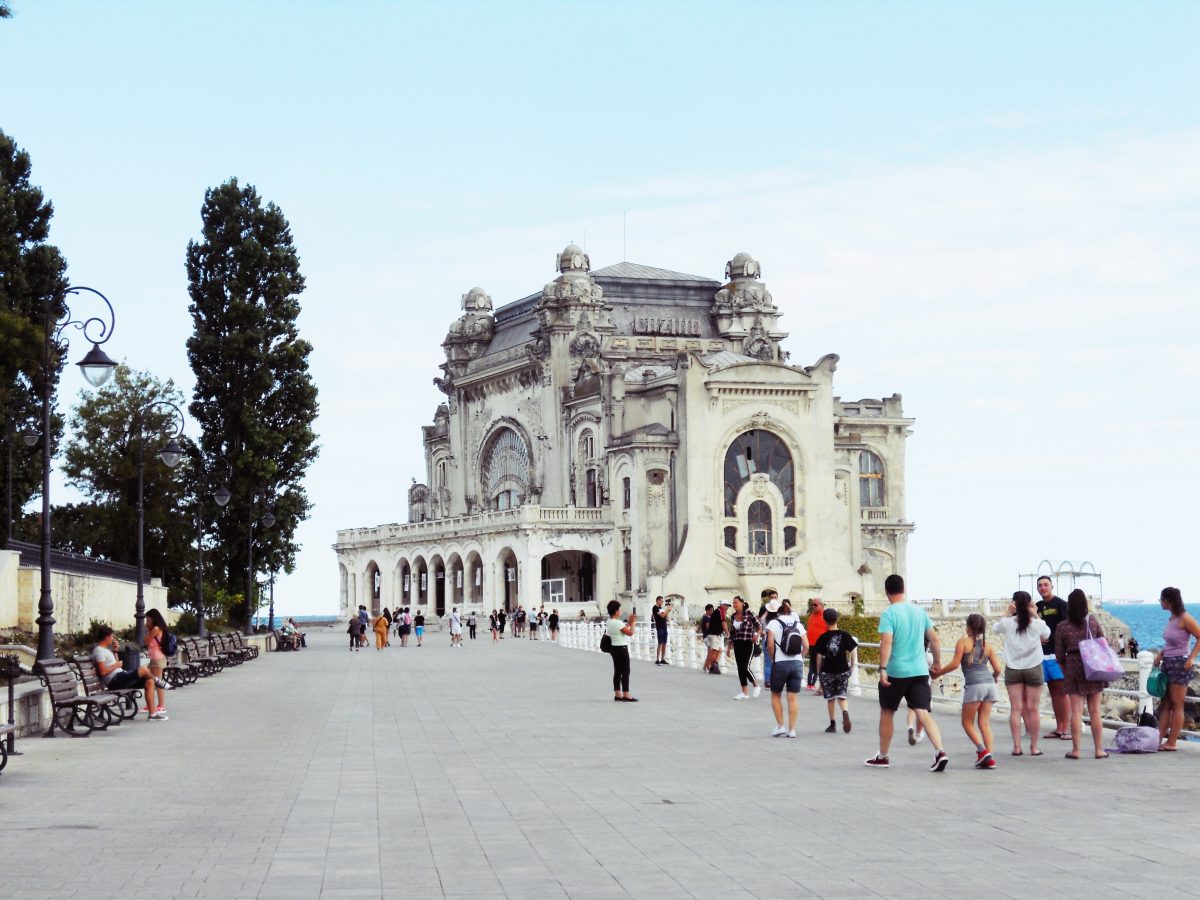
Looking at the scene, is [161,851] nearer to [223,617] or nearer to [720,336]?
[223,617]

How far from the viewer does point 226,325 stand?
57781 millimetres

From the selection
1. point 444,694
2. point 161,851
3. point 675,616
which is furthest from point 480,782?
point 675,616

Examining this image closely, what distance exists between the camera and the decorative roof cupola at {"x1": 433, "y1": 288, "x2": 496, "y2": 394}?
108062mm

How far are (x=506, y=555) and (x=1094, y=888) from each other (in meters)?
80.8

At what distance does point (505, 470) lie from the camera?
103 m

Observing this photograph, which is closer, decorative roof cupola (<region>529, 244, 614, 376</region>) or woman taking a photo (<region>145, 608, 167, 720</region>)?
woman taking a photo (<region>145, 608, 167, 720</region>)

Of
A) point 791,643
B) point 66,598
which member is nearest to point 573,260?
point 66,598

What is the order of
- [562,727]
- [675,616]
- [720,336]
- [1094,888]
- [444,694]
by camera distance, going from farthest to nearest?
[720,336] < [675,616] < [444,694] < [562,727] < [1094,888]

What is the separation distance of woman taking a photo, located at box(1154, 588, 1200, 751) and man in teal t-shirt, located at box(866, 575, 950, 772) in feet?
9.11

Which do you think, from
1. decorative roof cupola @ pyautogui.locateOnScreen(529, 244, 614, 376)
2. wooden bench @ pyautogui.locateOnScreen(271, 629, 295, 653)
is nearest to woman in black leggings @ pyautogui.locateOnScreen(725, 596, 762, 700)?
wooden bench @ pyautogui.locateOnScreen(271, 629, 295, 653)

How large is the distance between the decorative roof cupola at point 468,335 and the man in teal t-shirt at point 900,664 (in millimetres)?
91498

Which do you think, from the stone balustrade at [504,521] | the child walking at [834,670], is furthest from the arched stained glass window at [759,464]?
the child walking at [834,670]

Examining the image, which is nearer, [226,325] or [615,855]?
[615,855]

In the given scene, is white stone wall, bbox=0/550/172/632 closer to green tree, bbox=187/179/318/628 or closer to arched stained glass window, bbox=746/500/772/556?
green tree, bbox=187/179/318/628
